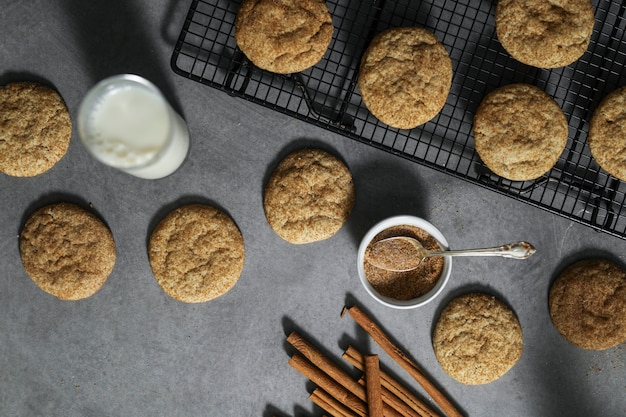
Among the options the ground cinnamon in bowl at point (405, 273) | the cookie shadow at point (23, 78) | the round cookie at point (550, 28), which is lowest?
the ground cinnamon in bowl at point (405, 273)

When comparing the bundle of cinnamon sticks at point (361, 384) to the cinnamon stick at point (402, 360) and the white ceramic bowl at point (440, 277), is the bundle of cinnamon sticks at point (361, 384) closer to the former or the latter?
the cinnamon stick at point (402, 360)

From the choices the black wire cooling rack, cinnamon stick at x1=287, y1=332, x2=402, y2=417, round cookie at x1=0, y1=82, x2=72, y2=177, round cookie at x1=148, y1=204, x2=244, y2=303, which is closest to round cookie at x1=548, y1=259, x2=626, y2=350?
the black wire cooling rack

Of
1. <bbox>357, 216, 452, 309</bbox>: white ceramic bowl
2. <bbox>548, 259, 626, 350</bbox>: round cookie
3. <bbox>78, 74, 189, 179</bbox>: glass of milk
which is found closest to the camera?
<bbox>78, 74, 189, 179</bbox>: glass of milk

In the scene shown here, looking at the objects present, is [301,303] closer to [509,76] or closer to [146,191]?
[146,191]

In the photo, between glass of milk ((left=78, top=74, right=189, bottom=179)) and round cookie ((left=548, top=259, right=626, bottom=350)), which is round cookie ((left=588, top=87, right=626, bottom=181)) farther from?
glass of milk ((left=78, top=74, right=189, bottom=179))

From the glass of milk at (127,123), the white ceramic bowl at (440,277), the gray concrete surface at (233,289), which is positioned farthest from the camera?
the gray concrete surface at (233,289)

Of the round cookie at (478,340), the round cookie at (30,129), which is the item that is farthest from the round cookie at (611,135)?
the round cookie at (30,129)
